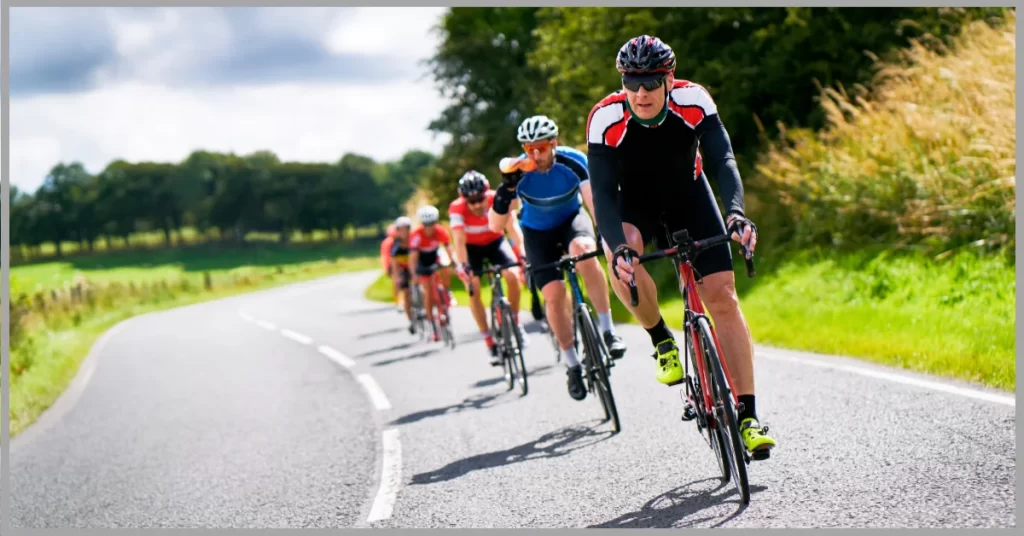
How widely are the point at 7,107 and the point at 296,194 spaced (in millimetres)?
111225

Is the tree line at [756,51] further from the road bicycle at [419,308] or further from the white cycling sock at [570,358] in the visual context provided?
the white cycling sock at [570,358]

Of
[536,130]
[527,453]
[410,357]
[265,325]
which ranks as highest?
[536,130]

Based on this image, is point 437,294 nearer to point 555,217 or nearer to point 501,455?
point 555,217

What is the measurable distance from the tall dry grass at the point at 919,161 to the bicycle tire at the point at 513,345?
223 inches

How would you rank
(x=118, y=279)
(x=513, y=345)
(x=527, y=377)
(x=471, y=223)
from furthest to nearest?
(x=118, y=279) < (x=527, y=377) < (x=471, y=223) < (x=513, y=345)

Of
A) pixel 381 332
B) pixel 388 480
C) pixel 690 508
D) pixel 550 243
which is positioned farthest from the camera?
pixel 381 332

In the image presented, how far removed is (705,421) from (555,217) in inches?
116

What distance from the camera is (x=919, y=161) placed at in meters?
13.2

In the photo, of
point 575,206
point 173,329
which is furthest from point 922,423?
point 173,329

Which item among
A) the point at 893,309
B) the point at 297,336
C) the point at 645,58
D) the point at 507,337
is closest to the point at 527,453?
the point at 507,337

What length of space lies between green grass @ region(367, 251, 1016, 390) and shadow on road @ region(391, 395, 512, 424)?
10.9ft

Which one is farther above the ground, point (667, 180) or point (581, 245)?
point (667, 180)

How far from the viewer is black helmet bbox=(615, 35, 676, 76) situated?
14.3 ft

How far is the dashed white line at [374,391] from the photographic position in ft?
31.5
